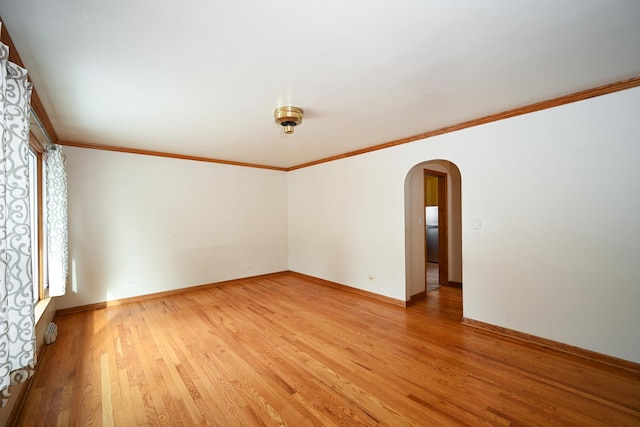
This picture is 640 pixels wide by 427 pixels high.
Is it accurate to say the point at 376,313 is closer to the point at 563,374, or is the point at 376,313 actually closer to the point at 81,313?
the point at 563,374

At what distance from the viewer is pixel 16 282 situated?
142 centimetres

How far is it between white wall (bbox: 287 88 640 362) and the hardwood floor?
35 centimetres

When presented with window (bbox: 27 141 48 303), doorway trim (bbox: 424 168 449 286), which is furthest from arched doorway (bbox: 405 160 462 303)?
window (bbox: 27 141 48 303)

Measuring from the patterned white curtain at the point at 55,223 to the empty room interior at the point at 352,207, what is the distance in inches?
0.7

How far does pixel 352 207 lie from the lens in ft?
15.2

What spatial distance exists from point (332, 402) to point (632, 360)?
2571 millimetres

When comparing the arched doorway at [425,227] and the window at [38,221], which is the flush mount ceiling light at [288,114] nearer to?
the arched doorway at [425,227]

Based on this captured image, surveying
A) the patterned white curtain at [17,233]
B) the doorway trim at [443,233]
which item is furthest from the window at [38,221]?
the doorway trim at [443,233]

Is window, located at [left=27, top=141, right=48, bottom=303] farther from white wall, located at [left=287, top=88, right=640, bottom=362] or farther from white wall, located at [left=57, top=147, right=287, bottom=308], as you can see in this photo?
white wall, located at [left=287, top=88, right=640, bottom=362]

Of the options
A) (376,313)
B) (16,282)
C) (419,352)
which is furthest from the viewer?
(376,313)

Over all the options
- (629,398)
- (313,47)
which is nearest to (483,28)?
(313,47)

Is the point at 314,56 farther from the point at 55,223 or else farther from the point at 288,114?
the point at 55,223

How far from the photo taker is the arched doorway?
13.1ft

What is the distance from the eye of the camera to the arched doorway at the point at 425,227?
13.1 ft
